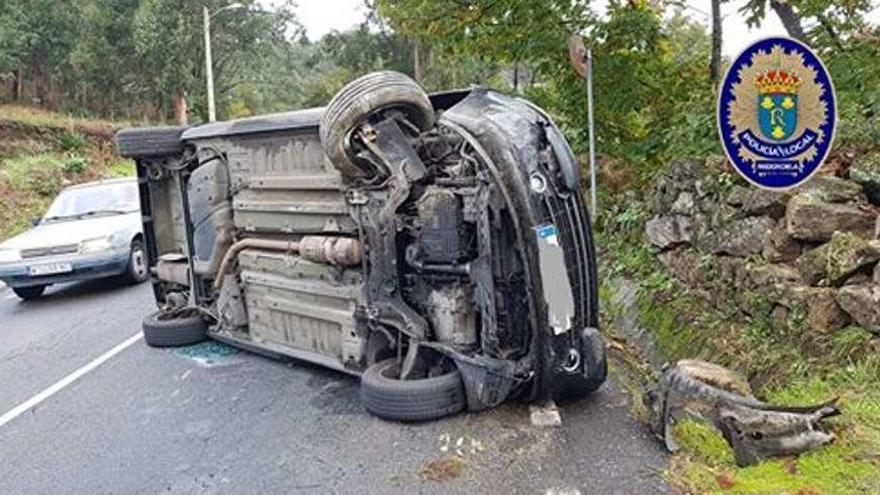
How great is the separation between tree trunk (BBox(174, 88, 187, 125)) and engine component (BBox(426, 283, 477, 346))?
2941 cm

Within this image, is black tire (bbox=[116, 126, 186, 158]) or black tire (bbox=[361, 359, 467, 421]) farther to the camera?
black tire (bbox=[116, 126, 186, 158])

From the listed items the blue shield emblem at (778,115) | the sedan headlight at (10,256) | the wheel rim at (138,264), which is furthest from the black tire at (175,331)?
the blue shield emblem at (778,115)

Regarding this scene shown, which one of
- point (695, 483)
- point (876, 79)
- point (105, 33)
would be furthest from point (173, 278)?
point (105, 33)

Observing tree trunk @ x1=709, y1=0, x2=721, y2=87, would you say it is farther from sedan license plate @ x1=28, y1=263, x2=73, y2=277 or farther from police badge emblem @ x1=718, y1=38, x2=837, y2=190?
sedan license plate @ x1=28, y1=263, x2=73, y2=277

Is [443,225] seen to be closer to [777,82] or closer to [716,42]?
[777,82]

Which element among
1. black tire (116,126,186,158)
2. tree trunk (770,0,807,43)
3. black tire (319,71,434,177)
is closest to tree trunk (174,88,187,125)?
black tire (116,126,186,158)

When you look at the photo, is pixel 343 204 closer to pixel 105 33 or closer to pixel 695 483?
pixel 695 483

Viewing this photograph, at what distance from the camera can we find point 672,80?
7441 millimetres

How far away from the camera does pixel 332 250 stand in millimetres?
4949

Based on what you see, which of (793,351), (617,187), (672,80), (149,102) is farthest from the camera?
(149,102)

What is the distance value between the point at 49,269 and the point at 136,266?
1.14m

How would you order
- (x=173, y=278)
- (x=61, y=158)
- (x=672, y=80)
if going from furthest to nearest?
(x=61, y=158), (x=672, y=80), (x=173, y=278)

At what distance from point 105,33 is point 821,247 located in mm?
29906

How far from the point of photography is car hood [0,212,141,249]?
367 inches
